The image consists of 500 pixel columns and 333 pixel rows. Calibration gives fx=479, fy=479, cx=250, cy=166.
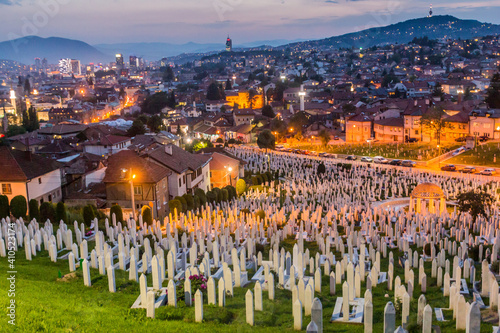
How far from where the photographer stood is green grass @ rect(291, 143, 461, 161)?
52000 mm

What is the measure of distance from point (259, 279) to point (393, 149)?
45.9m

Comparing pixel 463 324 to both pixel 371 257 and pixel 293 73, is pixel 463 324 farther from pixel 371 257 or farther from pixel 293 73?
pixel 293 73

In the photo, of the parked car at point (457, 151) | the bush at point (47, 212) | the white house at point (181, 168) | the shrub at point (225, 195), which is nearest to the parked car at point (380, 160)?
the parked car at point (457, 151)

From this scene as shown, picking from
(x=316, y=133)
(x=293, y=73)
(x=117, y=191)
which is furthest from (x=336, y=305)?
(x=293, y=73)

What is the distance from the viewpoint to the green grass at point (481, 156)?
45472 millimetres

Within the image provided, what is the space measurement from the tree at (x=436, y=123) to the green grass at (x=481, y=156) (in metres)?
6.67

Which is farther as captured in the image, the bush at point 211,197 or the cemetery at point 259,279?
the bush at point 211,197

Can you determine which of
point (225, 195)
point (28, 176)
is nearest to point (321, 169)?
point (225, 195)

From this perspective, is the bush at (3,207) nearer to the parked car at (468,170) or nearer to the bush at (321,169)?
the bush at (321,169)

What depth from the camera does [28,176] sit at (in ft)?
83.6

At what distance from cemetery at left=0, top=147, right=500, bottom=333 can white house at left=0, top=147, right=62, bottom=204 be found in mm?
5032

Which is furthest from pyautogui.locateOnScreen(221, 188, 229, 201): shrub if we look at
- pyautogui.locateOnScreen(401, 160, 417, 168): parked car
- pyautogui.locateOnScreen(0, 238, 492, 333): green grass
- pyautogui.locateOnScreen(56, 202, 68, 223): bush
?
pyautogui.locateOnScreen(401, 160, 417, 168): parked car

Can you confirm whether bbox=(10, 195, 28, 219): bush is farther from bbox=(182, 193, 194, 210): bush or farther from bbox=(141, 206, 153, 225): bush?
bbox=(182, 193, 194, 210): bush

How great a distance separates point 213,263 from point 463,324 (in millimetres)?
7844
